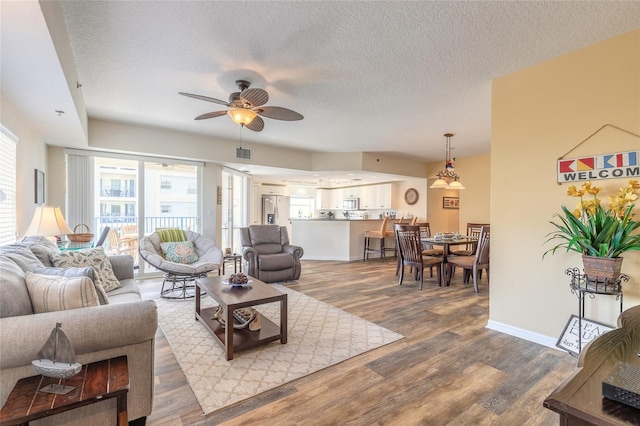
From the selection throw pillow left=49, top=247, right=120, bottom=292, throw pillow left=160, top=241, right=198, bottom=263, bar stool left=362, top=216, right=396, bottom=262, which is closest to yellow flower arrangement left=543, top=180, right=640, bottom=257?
throw pillow left=49, top=247, right=120, bottom=292

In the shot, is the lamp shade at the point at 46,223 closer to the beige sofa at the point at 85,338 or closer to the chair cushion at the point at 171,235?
the chair cushion at the point at 171,235

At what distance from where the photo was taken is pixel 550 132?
264 centimetres

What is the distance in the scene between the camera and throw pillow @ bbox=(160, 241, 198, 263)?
427cm

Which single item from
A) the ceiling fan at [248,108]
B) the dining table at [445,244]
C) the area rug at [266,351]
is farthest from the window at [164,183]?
the dining table at [445,244]

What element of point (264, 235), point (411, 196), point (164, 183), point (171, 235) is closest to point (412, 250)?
point (264, 235)

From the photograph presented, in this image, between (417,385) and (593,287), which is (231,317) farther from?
(593,287)

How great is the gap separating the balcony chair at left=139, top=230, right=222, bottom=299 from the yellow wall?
358 centimetres

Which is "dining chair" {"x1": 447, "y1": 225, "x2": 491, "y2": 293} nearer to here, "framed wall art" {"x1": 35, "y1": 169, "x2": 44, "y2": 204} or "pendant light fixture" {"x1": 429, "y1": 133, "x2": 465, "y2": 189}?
"pendant light fixture" {"x1": 429, "y1": 133, "x2": 465, "y2": 189}

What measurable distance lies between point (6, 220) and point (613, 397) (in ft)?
13.8

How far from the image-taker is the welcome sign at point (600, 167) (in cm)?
222

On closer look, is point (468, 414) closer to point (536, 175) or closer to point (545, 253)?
point (545, 253)

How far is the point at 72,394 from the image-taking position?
1.16m

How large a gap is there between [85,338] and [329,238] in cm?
608

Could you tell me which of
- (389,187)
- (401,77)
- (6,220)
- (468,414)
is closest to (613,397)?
(468,414)
